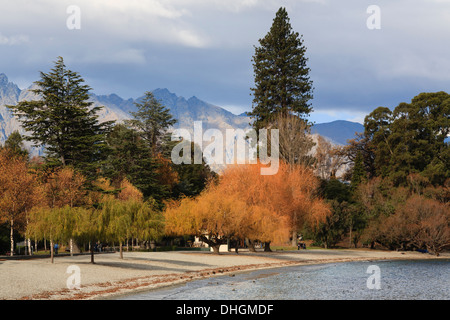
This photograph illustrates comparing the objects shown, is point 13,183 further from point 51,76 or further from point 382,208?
point 382,208

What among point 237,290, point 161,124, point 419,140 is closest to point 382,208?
point 419,140

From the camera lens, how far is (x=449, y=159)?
75.9 meters

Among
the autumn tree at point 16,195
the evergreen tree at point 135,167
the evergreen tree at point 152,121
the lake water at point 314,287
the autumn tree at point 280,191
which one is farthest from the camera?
the evergreen tree at point 152,121

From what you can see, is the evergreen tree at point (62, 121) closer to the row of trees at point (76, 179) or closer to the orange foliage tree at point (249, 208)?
the row of trees at point (76, 179)

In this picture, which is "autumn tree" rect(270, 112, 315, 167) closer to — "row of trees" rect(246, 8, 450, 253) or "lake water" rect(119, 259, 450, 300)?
"row of trees" rect(246, 8, 450, 253)

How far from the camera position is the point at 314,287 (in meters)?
29.9

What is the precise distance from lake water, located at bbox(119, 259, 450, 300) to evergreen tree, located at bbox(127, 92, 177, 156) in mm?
49811

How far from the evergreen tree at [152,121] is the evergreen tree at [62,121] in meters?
27.1

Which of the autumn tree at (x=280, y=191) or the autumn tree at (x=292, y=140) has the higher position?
the autumn tree at (x=292, y=140)

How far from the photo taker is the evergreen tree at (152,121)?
8425 centimetres

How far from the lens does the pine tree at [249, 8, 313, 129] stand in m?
72.3

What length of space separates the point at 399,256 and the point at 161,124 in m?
46.0

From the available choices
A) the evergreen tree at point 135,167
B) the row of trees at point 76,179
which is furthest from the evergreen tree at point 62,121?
the evergreen tree at point 135,167

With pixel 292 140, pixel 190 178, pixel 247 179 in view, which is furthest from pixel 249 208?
pixel 190 178
